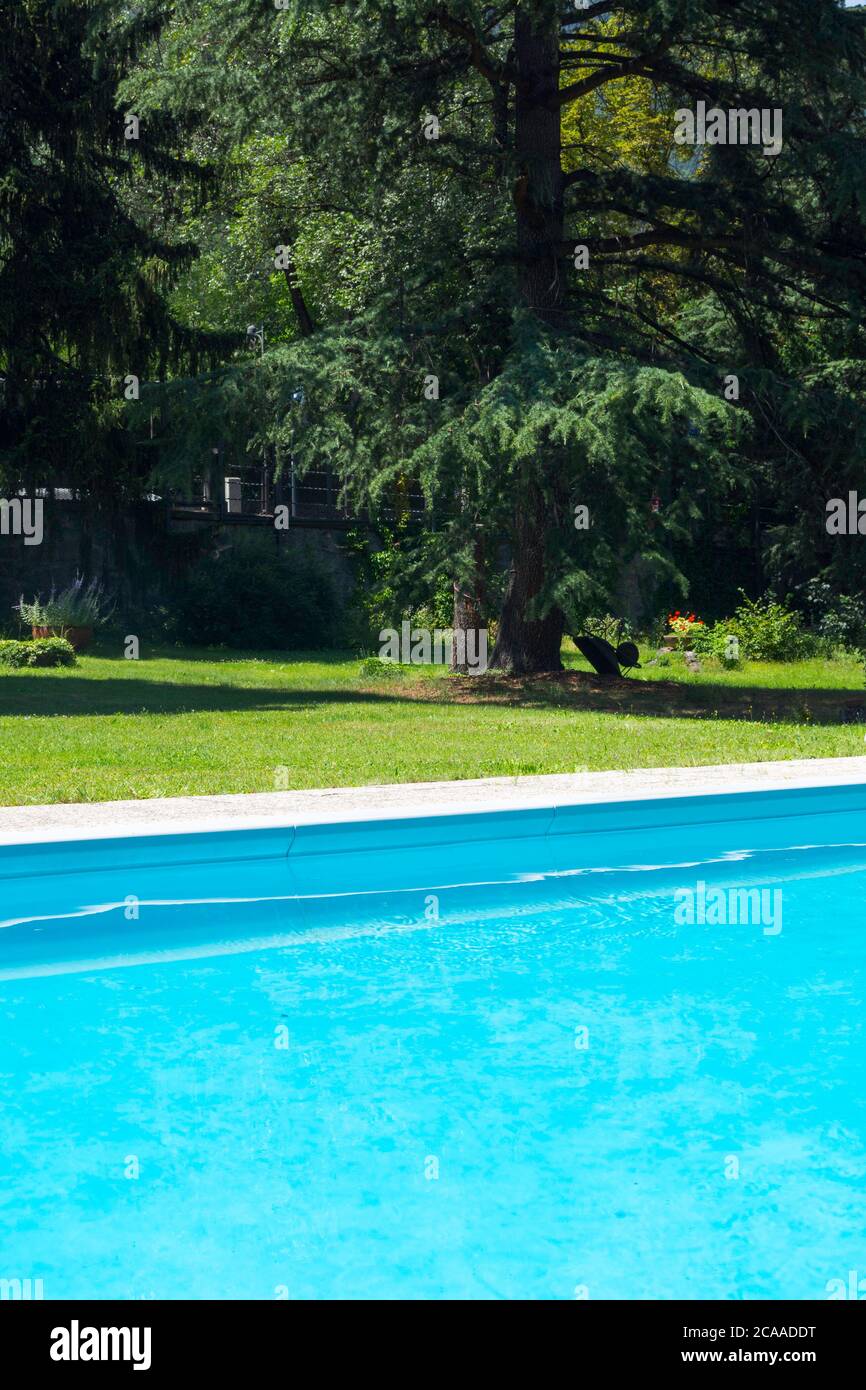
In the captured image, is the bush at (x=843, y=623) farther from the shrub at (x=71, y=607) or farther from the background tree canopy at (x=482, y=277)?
the shrub at (x=71, y=607)

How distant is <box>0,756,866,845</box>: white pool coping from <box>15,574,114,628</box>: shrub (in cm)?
1361

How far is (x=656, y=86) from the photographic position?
18328mm

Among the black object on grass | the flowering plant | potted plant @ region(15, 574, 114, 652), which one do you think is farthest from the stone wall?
the black object on grass

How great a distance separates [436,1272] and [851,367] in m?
16.0

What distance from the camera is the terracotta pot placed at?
70.9 ft

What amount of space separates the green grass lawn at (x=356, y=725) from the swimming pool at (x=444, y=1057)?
1.39m

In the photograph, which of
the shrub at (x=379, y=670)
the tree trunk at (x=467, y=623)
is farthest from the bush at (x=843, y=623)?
the shrub at (x=379, y=670)

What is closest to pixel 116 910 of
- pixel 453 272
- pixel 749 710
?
pixel 749 710

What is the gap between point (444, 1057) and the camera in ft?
18.8

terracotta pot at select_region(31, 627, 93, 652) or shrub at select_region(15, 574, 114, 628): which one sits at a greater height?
shrub at select_region(15, 574, 114, 628)

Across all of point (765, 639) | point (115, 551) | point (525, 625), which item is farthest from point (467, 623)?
point (115, 551)

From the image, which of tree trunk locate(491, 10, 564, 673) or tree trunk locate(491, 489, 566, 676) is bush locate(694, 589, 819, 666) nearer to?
tree trunk locate(491, 489, 566, 676)

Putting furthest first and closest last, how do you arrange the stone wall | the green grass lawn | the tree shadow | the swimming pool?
the stone wall
the tree shadow
the green grass lawn
the swimming pool

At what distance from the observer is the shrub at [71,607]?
21781 mm
